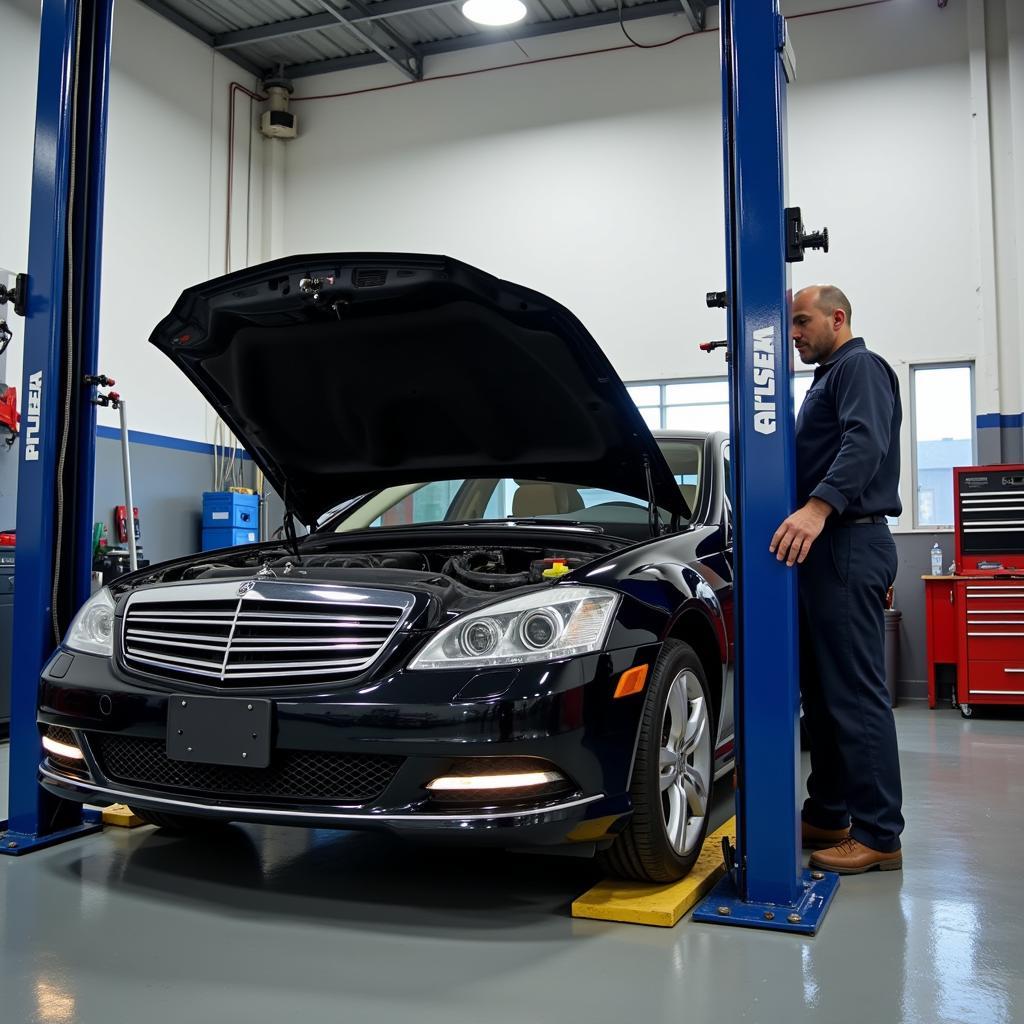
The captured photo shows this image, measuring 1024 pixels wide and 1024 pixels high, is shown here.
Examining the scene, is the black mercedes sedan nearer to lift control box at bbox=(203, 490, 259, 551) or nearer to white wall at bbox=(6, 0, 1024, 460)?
white wall at bbox=(6, 0, 1024, 460)

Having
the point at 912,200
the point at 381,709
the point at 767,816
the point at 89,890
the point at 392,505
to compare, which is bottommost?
the point at 89,890

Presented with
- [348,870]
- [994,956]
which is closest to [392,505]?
[348,870]

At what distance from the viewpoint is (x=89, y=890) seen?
2562mm

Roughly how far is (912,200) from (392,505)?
5737 millimetres

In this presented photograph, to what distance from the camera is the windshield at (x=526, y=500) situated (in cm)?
337

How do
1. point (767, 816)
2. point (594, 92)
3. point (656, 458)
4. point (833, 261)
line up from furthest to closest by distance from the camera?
point (594, 92) → point (833, 261) → point (656, 458) → point (767, 816)

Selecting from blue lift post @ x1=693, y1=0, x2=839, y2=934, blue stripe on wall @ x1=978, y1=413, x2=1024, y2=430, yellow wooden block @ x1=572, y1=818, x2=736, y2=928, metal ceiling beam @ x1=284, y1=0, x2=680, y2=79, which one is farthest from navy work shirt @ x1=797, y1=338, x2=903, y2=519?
metal ceiling beam @ x1=284, y1=0, x2=680, y2=79

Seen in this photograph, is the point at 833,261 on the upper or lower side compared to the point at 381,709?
upper

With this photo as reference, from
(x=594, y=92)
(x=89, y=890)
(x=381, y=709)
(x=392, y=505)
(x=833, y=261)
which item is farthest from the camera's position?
(x=594, y=92)

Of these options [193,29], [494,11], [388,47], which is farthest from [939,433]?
[193,29]

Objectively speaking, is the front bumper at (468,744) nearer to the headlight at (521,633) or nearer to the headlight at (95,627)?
the headlight at (521,633)

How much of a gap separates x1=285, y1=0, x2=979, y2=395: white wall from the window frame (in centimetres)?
10

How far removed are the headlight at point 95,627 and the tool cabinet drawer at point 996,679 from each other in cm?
536

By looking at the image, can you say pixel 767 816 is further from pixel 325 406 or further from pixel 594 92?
pixel 594 92
